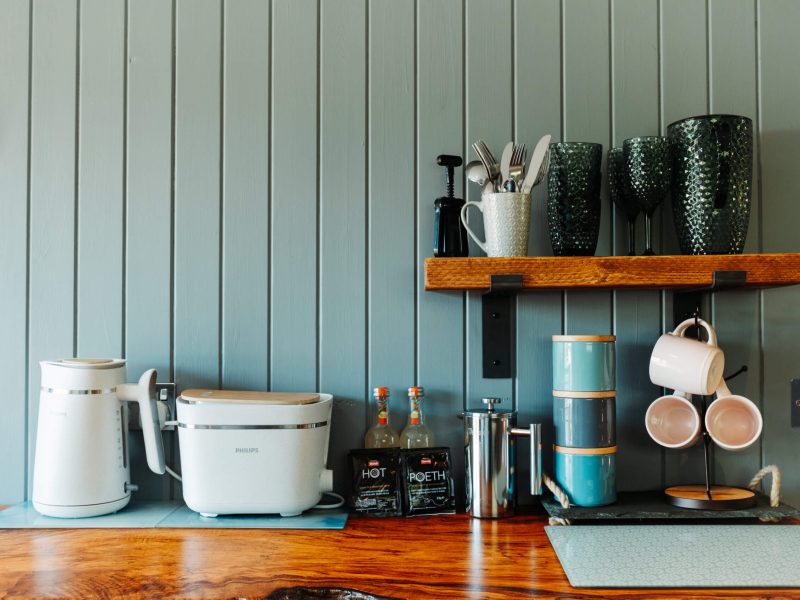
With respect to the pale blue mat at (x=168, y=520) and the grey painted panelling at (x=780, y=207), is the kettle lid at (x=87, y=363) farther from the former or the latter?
the grey painted panelling at (x=780, y=207)

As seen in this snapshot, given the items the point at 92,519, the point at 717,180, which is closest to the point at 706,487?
the point at 717,180

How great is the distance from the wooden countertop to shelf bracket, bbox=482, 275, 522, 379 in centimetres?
31

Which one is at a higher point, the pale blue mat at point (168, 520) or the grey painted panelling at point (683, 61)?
the grey painted panelling at point (683, 61)

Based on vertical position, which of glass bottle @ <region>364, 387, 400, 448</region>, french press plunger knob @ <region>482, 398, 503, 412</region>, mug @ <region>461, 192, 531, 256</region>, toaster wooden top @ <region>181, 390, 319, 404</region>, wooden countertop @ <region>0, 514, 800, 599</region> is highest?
mug @ <region>461, 192, 531, 256</region>

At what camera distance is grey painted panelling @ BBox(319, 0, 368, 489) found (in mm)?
1462

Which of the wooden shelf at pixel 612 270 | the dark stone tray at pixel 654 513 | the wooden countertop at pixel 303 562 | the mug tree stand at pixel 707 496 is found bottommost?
the wooden countertop at pixel 303 562

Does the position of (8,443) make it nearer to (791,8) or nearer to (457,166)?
(457,166)

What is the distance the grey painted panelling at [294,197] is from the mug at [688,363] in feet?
2.25

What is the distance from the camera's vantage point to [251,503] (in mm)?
1300

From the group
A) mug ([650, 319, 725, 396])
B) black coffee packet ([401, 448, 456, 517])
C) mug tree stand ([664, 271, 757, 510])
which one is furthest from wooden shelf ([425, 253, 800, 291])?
black coffee packet ([401, 448, 456, 517])

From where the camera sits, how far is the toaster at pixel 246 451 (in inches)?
50.8

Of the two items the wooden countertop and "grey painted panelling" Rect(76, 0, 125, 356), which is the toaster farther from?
"grey painted panelling" Rect(76, 0, 125, 356)

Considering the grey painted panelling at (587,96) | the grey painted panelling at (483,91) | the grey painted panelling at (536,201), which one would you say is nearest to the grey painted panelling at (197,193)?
the grey painted panelling at (483,91)

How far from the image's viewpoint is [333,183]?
148cm
